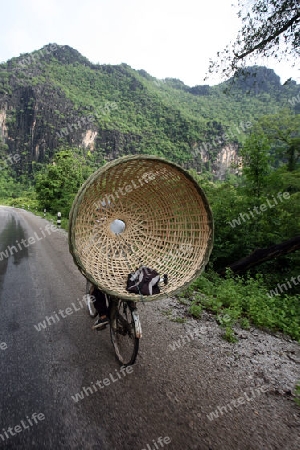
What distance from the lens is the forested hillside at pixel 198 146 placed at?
215 inches

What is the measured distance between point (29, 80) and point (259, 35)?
11543cm

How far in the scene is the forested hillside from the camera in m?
5.47

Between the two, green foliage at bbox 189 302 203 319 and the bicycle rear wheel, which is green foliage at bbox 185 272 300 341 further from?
the bicycle rear wheel

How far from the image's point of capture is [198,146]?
71500mm

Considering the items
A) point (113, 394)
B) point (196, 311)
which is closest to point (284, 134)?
point (196, 311)

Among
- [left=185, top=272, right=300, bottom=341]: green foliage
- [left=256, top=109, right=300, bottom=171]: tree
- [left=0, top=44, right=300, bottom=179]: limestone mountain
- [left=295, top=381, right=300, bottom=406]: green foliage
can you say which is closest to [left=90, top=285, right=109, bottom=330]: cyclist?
[left=185, top=272, right=300, bottom=341]: green foliage

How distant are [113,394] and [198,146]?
245 ft

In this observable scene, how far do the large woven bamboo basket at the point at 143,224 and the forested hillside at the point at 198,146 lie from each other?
145 cm

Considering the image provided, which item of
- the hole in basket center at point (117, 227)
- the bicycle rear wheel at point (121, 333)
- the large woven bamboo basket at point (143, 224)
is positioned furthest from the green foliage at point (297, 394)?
the hole in basket center at point (117, 227)

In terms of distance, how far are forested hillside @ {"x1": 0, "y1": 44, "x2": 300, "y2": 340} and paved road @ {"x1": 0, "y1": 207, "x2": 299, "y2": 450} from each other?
1013 mm

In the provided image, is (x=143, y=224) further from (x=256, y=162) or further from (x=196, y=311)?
(x=256, y=162)

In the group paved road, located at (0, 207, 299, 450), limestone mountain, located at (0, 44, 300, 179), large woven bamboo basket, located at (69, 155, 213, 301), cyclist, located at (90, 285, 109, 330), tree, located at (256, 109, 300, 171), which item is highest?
limestone mountain, located at (0, 44, 300, 179)

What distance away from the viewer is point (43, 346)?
281 centimetres

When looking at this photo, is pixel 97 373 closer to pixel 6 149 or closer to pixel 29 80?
pixel 6 149
